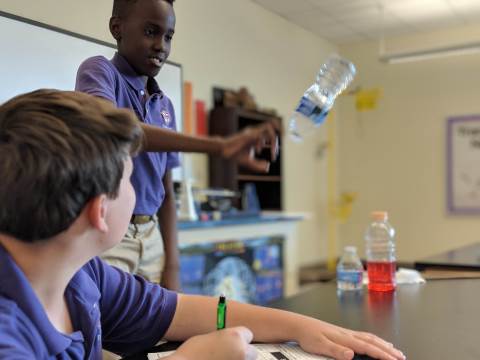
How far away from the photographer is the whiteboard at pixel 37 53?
2273 mm

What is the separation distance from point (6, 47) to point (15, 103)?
1778 mm

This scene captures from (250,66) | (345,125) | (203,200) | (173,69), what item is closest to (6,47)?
(173,69)

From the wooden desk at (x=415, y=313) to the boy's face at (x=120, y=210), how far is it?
51 centimetres

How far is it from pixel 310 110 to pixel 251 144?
0.46 meters

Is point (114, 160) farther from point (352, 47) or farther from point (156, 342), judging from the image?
point (352, 47)

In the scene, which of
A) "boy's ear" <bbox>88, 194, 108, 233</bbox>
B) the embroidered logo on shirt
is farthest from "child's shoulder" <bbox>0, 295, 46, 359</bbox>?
the embroidered logo on shirt

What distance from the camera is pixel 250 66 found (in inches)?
171

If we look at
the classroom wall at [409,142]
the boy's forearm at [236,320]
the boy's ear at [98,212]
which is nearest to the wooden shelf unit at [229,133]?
the classroom wall at [409,142]

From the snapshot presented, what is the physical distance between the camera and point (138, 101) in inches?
50.6

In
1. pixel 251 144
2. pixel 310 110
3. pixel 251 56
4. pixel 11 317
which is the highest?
pixel 251 56

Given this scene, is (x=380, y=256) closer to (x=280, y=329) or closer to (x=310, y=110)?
(x=310, y=110)

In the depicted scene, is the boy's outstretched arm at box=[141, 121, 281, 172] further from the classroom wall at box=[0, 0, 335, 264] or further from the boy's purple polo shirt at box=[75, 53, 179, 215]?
the classroom wall at box=[0, 0, 335, 264]

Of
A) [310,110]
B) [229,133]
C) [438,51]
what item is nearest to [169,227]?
[310,110]

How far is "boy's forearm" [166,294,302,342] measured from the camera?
93 cm
